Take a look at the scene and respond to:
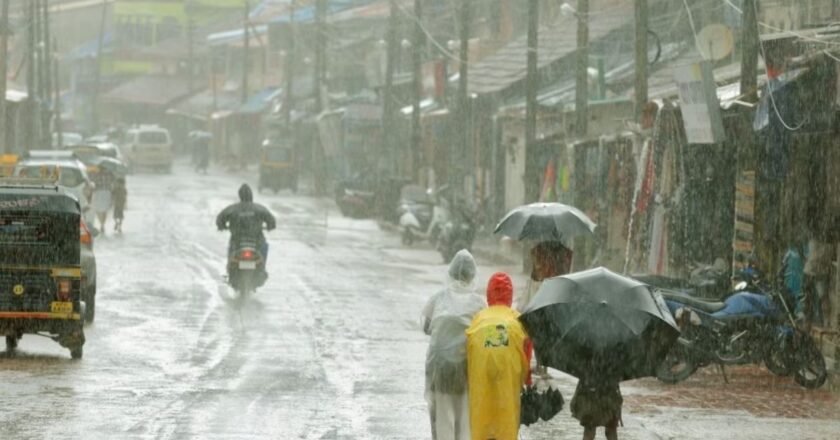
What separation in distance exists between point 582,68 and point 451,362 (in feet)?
62.7

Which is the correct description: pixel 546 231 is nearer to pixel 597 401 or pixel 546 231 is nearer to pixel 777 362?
pixel 777 362

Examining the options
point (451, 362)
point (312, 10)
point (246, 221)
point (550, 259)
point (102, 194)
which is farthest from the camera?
point (312, 10)

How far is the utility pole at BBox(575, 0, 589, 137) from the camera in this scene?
2977 cm

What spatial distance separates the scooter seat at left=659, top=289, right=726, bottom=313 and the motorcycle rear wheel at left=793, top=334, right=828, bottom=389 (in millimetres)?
922

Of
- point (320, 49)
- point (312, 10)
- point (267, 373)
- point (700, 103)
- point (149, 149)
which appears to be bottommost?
point (267, 373)

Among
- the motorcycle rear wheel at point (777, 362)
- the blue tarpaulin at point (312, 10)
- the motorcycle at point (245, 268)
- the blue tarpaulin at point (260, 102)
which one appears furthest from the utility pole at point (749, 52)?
the blue tarpaulin at point (260, 102)

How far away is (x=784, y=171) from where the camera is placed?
19.3m

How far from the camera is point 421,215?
4031 centimetres

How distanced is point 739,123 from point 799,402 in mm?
6423

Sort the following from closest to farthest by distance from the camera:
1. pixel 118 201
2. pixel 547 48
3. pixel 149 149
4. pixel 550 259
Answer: pixel 550 259, pixel 118 201, pixel 547 48, pixel 149 149

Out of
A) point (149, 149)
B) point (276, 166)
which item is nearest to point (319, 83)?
point (276, 166)

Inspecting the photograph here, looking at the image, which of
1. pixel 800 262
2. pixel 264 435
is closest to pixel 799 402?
pixel 800 262

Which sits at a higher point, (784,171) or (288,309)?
(784,171)

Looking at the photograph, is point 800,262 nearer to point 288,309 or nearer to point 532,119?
point 288,309
